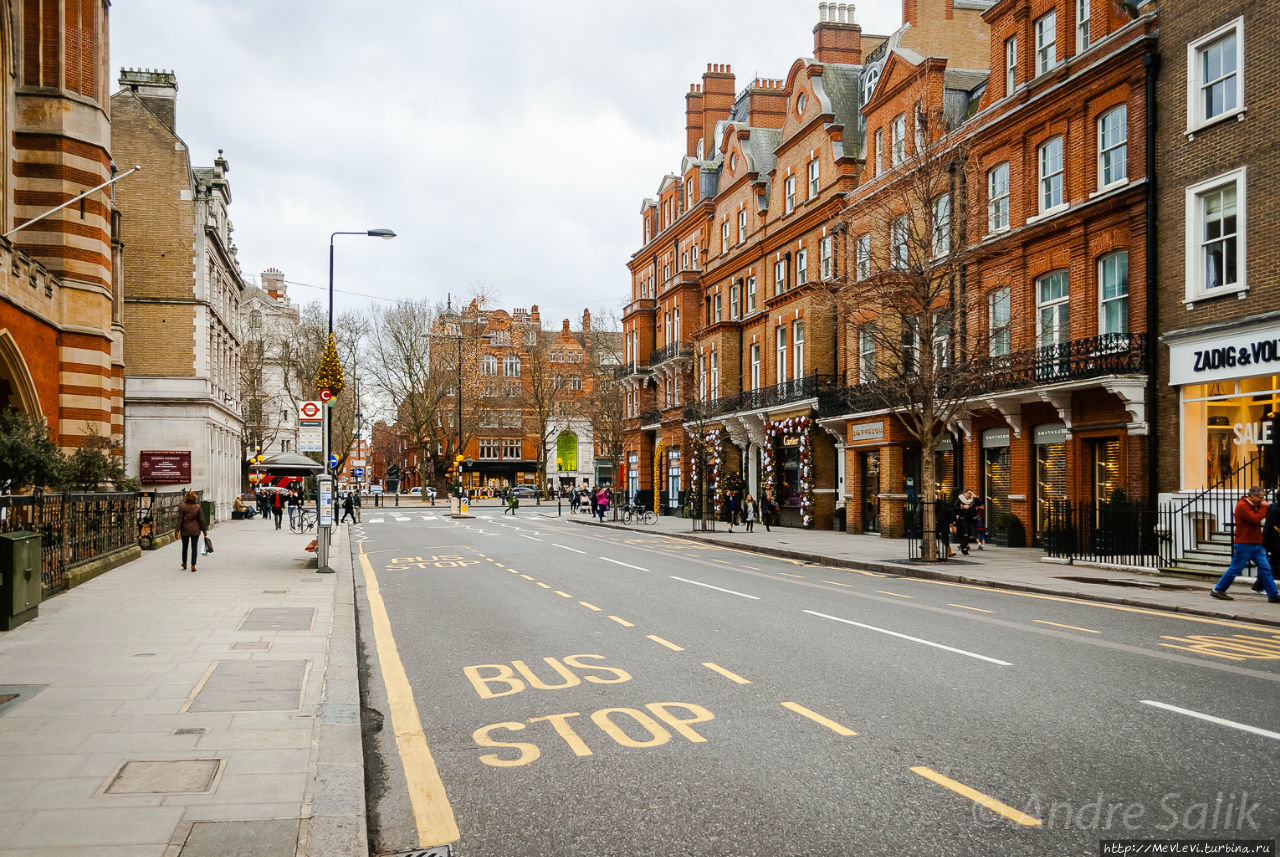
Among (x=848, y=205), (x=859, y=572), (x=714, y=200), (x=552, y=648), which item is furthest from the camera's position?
(x=714, y=200)

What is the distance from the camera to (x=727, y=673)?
8.61m

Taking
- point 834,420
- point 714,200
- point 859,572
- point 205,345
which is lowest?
point 859,572

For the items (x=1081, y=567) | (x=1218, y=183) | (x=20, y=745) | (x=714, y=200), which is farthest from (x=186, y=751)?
(x=714, y=200)

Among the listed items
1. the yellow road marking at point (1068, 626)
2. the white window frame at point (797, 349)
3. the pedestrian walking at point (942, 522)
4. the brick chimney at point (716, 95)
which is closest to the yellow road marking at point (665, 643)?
the yellow road marking at point (1068, 626)

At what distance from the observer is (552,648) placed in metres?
9.98

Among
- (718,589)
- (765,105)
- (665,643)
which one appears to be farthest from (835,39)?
(665,643)

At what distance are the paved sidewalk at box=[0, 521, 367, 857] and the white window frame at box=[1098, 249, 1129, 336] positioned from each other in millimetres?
18752

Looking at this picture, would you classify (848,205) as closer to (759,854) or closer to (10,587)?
(10,587)

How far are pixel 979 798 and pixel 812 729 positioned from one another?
5.29 feet

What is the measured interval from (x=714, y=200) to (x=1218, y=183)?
3119 centimetres

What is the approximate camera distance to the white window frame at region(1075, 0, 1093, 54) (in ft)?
Result: 77.4

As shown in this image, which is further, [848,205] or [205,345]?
[205,345]

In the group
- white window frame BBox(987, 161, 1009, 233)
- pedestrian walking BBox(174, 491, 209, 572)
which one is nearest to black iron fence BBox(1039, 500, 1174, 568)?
white window frame BBox(987, 161, 1009, 233)

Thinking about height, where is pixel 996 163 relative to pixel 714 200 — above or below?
below
